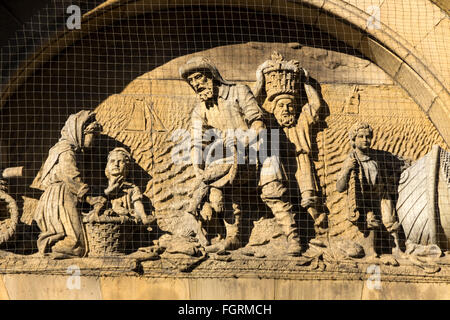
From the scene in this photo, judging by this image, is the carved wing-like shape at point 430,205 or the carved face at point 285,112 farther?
the carved face at point 285,112

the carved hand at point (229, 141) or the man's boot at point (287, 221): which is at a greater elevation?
the carved hand at point (229, 141)

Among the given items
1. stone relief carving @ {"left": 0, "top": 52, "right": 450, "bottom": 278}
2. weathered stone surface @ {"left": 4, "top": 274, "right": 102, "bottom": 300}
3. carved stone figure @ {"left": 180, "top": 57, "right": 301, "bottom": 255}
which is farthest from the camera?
carved stone figure @ {"left": 180, "top": 57, "right": 301, "bottom": 255}

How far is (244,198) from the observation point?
8.95 meters

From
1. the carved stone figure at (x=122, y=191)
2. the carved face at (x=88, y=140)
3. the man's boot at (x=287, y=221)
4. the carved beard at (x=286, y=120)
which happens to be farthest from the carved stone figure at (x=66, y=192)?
the carved beard at (x=286, y=120)

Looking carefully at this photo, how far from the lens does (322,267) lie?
343 inches

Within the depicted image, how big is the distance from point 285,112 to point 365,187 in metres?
0.79

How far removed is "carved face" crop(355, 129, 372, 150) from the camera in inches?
353

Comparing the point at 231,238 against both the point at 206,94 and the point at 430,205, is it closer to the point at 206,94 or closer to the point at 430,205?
the point at 206,94

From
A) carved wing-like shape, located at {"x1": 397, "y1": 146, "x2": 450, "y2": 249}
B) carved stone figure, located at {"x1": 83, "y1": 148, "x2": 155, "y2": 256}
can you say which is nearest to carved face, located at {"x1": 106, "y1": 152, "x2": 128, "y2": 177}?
carved stone figure, located at {"x1": 83, "y1": 148, "x2": 155, "y2": 256}

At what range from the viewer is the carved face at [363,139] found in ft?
29.4

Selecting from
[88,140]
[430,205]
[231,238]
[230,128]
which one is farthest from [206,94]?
[430,205]

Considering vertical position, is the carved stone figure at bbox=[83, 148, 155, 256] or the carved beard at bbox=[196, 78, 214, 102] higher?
the carved beard at bbox=[196, 78, 214, 102]

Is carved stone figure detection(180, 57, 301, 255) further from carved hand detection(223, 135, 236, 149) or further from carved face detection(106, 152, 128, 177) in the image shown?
carved face detection(106, 152, 128, 177)

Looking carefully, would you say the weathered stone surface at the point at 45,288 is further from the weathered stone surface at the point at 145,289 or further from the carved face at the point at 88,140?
the carved face at the point at 88,140
